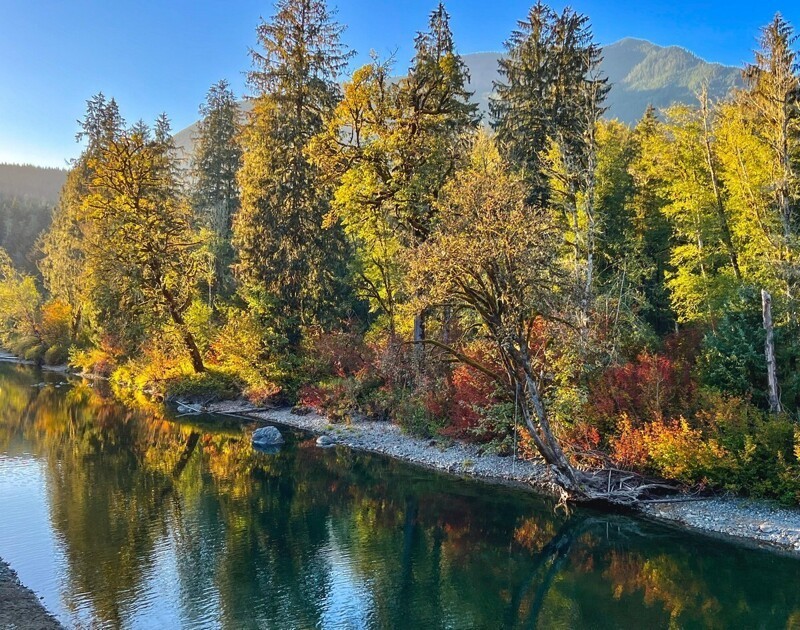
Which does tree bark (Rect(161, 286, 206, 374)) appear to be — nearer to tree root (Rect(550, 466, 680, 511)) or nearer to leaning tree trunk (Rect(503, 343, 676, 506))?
leaning tree trunk (Rect(503, 343, 676, 506))

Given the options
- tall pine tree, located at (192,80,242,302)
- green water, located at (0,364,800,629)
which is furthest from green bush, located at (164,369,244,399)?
tall pine tree, located at (192,80,242,302)

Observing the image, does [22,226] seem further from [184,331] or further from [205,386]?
Result: [205,386]

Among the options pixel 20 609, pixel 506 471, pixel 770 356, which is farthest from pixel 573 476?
pixel 20 609

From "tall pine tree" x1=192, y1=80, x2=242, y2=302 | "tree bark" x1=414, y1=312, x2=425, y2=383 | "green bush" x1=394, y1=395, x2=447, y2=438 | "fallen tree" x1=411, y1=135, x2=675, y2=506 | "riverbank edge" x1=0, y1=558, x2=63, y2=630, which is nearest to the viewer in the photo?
"riverbank edge" x1=0, y1=558, x2=63, y2=630

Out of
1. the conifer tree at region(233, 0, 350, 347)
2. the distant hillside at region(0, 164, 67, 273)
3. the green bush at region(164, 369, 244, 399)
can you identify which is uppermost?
the distant hillside at region(0, 164, 67, 273)

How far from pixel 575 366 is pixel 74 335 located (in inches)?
1805

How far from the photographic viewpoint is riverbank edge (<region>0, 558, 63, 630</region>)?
10.1m

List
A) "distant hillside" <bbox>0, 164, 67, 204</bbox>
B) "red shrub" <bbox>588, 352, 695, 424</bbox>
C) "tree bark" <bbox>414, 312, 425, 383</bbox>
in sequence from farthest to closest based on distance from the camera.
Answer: "distant hillside" <bbox>0, 164, 67, 204</bbox>
"tree bark" <bbox>414, 312, 425, 383</bbox>
"red shrub" <bbox>588, 352, 695, 424</bbox>

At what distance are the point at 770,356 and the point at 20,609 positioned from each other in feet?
62.6

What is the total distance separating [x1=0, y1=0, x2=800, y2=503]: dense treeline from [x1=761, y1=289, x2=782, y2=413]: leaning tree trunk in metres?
0.08

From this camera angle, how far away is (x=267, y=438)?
25.3 meters

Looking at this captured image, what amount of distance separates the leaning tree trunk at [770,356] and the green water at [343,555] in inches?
197

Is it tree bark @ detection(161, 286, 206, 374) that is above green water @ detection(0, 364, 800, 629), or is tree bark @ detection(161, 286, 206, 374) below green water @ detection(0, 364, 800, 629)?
above

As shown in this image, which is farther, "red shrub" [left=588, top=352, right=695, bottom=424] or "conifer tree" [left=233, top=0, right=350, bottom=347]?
"conifer tree" [left=233, top=0, right=350, bottom=347]
